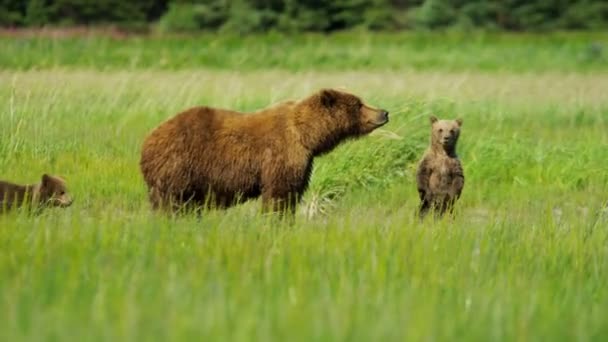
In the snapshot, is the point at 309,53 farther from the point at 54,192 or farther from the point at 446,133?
the point at 54,192

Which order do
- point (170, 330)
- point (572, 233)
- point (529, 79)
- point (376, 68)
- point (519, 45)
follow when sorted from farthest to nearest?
1. point (519, 45)
2. point (376, 68)
3. point (529, 79)
4. point (572, 233)
5. point (170, 330)

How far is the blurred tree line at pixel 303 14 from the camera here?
3453 cm

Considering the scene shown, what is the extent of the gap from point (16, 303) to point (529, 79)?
51.1 feet

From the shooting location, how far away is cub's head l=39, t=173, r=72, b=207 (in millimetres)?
7414

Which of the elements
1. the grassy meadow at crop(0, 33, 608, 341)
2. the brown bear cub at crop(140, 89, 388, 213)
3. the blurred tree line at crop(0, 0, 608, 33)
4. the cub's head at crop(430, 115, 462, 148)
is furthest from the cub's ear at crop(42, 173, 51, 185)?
the blurred tree line at crop(0, 0, 608, 33)

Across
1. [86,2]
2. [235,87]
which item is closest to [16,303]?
[235,87]

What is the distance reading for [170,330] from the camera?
3611mm

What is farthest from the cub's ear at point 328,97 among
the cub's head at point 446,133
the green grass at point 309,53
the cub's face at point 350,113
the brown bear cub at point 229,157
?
the green grass at point 309,53

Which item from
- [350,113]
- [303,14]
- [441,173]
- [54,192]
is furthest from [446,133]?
[303,14]

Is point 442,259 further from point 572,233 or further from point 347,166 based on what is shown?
point 347,166

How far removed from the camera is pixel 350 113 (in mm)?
7398

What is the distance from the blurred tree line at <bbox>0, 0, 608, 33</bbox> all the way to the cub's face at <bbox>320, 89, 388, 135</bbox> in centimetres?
2651

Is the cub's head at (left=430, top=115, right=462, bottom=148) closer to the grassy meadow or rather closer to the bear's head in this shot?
the grassy meadow

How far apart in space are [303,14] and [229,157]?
28.6 m
